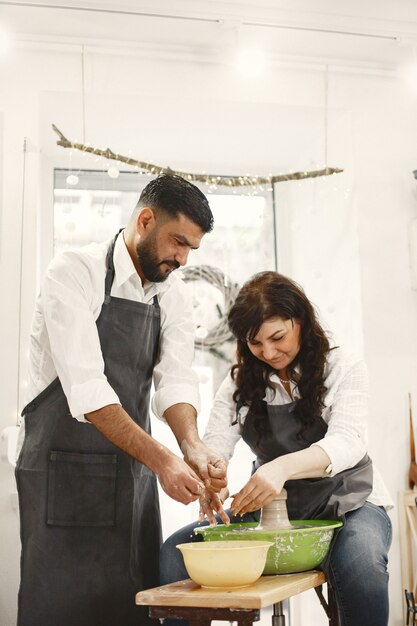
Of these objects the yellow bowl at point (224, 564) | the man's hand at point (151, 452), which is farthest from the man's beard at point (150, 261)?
the yellow bowl at point (224, 564)

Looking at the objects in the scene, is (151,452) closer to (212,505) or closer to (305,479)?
(212,505)

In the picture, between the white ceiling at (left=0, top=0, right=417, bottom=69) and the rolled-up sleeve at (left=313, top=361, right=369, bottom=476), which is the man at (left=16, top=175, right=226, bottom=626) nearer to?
the rolled-up sleeve at (left=313, top=361, right=369, bottom=476)

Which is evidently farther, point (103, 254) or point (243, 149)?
point (243, 149)

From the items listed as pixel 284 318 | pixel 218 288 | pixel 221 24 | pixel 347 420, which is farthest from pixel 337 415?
pixel 221 24

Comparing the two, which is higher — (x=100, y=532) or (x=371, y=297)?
(x=371, y=297)

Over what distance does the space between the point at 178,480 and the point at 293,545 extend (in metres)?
0.37

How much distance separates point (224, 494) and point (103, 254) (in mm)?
874

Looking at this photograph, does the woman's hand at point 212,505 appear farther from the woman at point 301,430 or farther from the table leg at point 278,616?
the table leg at point 278,616

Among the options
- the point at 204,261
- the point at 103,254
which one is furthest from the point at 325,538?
the point at 204,261

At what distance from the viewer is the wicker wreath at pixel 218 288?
412 cm

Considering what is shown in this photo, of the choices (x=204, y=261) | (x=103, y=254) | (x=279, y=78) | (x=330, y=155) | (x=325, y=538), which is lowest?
(x=325, y=538)

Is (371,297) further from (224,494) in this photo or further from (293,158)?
(224,494)

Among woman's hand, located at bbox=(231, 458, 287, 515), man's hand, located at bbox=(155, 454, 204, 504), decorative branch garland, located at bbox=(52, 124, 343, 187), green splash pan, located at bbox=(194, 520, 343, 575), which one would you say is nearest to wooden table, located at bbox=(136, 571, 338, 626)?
green splash pan, located at bbox=(194, 520, 343, 575)

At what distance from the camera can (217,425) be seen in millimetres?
2961
